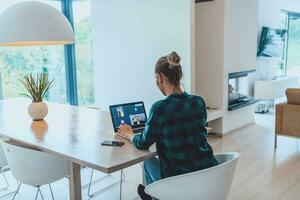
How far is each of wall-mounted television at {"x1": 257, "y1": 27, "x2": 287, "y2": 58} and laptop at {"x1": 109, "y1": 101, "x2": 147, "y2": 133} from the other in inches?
215

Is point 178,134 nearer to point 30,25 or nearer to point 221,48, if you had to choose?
point 30,25

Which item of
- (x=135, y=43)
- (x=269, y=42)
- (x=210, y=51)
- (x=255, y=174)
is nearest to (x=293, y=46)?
(x=269, y=42)

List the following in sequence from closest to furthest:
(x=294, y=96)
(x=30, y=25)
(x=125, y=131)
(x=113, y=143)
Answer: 1. (x=113, y=143)
2. (x=125, y=131)
3. (x=30, y=25)
4. (x=294, y=96)

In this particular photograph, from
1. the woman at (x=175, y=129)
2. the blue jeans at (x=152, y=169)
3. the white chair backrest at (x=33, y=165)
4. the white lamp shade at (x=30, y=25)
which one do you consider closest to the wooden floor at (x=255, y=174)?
the white chair backrest at (x=33, y=165)

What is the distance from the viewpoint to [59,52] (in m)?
6.05

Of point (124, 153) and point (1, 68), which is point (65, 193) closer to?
point (124, 153)

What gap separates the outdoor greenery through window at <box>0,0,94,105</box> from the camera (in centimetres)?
529

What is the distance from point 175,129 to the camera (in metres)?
1.81

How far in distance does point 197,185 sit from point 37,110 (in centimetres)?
153

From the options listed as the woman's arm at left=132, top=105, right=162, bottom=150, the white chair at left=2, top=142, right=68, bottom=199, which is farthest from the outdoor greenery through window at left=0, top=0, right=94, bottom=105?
the woman's arm at left=132, top=105, right=162, bottom=150

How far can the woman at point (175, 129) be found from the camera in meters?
1.81

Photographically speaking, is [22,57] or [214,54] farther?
[22,57]

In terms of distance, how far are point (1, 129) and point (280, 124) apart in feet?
11.3

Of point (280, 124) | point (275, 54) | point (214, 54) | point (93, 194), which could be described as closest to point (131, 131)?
point (93, 194)
